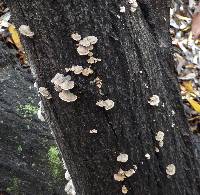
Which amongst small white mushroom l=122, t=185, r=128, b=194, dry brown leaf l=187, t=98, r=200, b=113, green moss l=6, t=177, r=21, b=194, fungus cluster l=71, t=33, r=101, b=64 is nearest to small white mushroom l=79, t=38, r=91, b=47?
fungus cluster l=71, t=33, r=101, b=64

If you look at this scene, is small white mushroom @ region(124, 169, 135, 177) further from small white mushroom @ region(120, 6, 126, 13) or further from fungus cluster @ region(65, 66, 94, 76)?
small white mushroom @ region(120, 6, 126, 13)

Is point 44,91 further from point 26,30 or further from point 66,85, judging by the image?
point 26,30

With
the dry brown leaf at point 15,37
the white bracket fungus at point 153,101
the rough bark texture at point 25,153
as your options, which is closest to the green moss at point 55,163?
the rough bark texture at point 25,153

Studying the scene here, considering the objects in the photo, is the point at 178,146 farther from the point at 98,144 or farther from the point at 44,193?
the point at 44,193

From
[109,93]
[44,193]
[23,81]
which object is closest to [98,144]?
[109,93]

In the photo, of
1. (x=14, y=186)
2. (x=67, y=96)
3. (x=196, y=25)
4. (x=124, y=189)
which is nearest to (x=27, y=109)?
(x=14, y=186)

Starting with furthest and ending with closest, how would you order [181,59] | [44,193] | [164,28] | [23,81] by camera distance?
1. [181,59]
2. [23,81]
3. [44,193]
4. [164,28]
